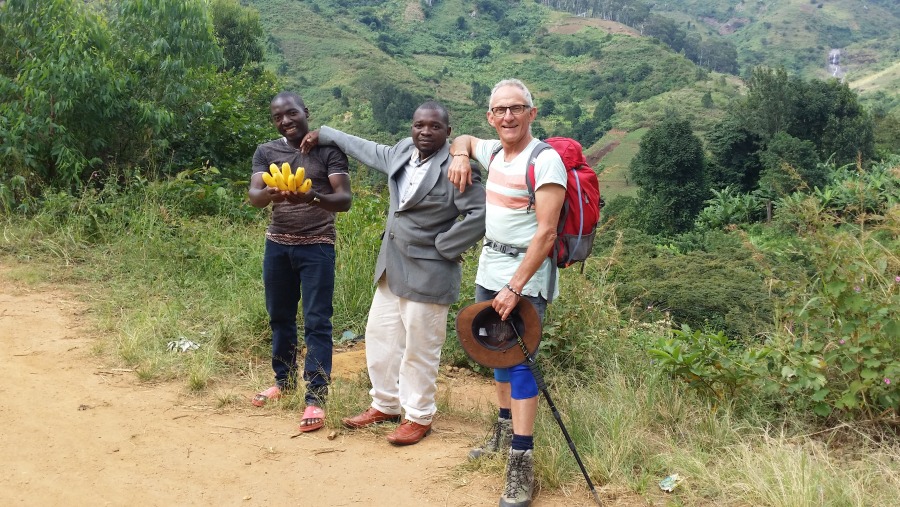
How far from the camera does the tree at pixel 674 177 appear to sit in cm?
3462

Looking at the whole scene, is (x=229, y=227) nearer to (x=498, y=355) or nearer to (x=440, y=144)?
(x=440, y=144)

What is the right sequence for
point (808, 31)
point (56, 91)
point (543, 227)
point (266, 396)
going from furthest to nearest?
point (808, 31)
point (56, 91)
point (266, 396)
point (543, 227)

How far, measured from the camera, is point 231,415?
12.2 ft

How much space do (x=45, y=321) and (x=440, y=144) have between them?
3.10 meters

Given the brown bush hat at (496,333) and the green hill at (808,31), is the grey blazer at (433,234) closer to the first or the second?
the brown bush hat at (496,333)

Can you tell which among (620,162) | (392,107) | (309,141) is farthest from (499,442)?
(392,107)

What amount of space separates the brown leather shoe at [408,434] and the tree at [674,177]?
32.0 m

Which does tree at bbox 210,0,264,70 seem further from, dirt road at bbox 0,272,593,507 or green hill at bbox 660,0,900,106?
green hill at bbox 660,0,900,106

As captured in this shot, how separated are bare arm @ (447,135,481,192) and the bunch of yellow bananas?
2.12 ft

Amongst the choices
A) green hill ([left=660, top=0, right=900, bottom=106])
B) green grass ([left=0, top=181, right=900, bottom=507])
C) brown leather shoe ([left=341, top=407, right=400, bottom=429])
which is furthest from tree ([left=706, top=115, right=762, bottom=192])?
green hill ([left=660, top=0, right=900, bottom=106])

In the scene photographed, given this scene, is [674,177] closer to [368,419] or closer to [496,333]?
[368,419]

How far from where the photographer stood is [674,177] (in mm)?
35469

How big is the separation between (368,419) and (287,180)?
1158mm

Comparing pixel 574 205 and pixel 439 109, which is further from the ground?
pixel 439 109
